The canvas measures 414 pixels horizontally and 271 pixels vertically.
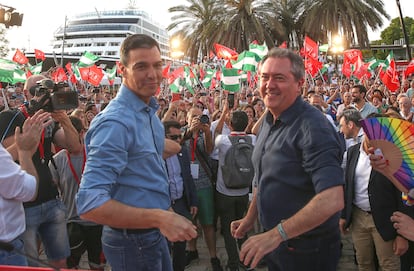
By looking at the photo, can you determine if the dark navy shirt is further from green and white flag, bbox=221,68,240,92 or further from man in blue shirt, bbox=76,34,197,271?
green and white flag, bbox=221,68,240,92

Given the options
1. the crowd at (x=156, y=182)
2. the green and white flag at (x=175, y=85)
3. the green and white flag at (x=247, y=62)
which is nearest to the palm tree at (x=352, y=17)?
the green and white flag at (x=247, y=62)

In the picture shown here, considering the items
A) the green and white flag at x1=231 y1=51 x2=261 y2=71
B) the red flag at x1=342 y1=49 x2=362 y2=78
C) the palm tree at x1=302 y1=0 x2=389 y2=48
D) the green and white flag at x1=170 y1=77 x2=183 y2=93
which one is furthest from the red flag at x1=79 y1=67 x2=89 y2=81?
the palm tree at x1=302 y1=0 x2=389 y2=48

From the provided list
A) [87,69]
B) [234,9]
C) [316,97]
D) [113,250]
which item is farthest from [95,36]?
[113,250]

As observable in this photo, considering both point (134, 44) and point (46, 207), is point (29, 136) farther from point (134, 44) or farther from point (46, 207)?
point (134, 44)

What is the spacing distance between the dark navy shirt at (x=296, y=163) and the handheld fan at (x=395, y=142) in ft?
0.68

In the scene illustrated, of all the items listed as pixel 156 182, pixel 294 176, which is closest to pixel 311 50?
pixel 294 176

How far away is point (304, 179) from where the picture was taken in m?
2.12

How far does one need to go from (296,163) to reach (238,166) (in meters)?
2.45

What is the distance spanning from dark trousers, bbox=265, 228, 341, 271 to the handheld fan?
504mm

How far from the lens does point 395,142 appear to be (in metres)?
2.11

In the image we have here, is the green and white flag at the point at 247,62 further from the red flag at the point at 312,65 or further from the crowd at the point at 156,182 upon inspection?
the crowd at the point at 156,182

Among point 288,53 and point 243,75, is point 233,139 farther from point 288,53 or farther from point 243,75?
point 243,75

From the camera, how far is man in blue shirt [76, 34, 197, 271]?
1706mm

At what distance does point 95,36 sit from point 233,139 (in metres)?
75.1
